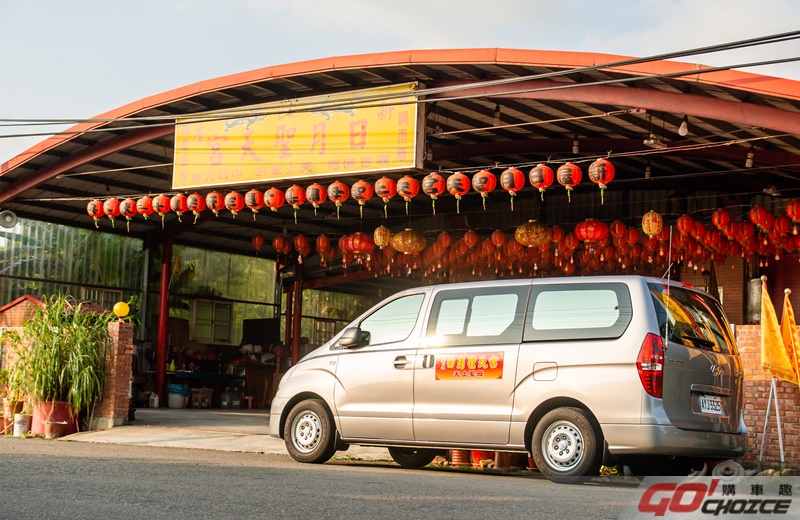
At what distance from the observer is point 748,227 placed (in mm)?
19125

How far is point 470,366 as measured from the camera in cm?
1002

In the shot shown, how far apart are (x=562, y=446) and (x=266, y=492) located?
3094 millimetres

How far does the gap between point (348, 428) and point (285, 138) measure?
24.2 feet

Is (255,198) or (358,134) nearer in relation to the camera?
(358,134)

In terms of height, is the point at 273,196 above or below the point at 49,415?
above

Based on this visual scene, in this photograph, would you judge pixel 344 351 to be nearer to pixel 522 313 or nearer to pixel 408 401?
pixel 408 401

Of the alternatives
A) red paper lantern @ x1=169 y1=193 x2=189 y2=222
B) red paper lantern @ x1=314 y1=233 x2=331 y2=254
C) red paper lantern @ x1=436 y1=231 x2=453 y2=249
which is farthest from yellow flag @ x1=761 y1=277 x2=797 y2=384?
red paper lantern @ x1=314 y1=233 x2=331 y2=254

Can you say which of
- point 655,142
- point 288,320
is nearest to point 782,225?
point 655,142

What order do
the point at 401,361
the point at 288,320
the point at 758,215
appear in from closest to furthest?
the point at 401,361 → the point at 758,215 → the point at 288,320

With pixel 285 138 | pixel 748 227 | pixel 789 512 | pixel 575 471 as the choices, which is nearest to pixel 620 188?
pixel 748 227

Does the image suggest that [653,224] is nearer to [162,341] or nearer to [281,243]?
[281,243]

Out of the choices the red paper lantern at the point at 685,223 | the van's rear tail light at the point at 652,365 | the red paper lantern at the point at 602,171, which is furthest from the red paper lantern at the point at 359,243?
the van's rear tail light at the point at 652,365

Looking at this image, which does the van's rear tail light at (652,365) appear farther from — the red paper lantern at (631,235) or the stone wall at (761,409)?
the red paper lantern at (631,235)

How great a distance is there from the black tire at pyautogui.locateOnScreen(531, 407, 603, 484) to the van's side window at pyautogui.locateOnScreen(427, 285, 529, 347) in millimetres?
918
